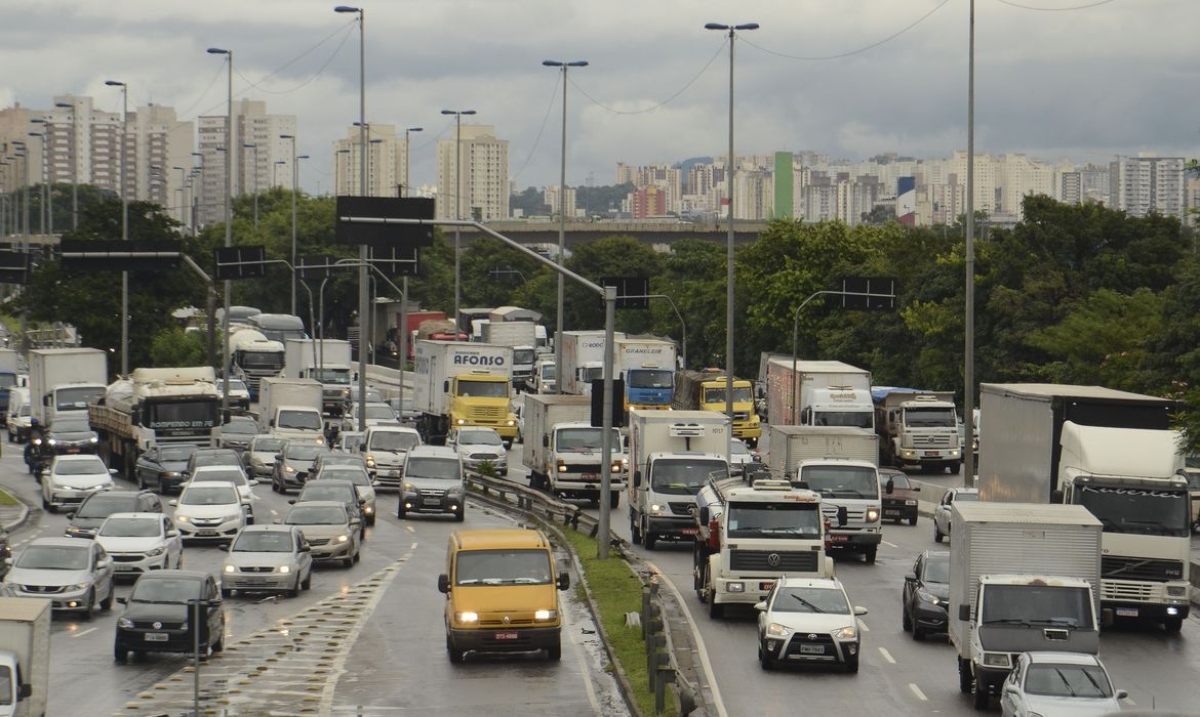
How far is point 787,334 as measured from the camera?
103688mm

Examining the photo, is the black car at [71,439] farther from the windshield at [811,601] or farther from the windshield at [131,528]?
the windshield at [811,601]

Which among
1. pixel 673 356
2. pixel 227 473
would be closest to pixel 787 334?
pixel 673 356

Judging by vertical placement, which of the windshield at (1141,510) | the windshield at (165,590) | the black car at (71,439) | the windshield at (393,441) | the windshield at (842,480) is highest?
the windshield at (1141,510)

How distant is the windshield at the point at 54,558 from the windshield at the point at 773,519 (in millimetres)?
11724

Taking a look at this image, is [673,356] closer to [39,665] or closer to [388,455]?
[388,455]

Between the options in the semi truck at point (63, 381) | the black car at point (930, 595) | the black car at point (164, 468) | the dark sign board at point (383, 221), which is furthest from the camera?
the semi truck at point (63, 381)

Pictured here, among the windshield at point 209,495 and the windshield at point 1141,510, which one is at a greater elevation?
the windshield at point 1141,510

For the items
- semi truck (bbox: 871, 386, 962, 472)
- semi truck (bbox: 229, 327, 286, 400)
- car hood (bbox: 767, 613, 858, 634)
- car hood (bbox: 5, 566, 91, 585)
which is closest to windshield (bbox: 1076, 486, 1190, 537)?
car hood (bbox: 767, 613, 858, 634)

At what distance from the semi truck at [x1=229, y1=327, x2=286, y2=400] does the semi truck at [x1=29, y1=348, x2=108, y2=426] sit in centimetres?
2070

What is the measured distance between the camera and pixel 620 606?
33.3 m

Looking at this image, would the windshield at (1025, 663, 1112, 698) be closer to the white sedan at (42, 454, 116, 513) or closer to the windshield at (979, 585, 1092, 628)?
the windshield at (979, 585, 1092, 628)

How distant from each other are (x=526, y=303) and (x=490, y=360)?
8753cm

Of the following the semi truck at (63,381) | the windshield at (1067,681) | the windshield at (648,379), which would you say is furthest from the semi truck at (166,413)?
the windshield at (1067,681)

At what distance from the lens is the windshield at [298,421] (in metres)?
68.0
